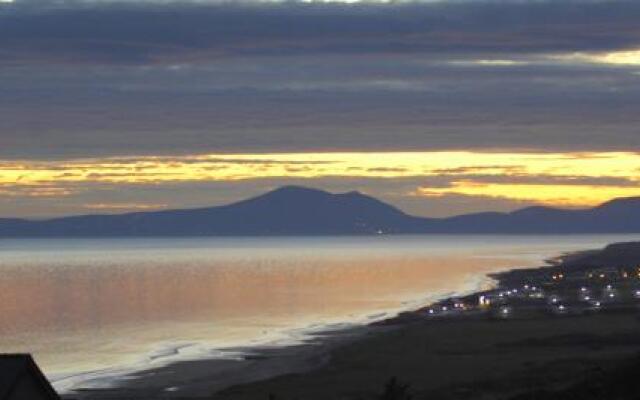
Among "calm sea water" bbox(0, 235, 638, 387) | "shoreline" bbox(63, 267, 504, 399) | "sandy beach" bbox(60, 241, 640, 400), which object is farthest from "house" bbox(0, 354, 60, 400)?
"calm sea water" bbox(0, 235, 638, 387)

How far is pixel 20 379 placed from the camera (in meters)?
18.7

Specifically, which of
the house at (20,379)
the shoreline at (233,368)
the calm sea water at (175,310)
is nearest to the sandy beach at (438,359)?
the shoreline at (233,368)

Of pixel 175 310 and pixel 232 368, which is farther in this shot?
pixel 175 310

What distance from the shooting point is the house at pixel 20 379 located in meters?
18.5

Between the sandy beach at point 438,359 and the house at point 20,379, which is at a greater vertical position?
the house at point 20,379

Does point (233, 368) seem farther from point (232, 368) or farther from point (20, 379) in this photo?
point (20, 379)

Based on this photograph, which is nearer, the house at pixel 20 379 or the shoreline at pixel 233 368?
the house at pixel 20 379

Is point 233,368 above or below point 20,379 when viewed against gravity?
below

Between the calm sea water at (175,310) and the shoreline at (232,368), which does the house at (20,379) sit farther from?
the calm sea water at (175,310)

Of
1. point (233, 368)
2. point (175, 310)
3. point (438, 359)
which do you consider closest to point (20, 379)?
point (438, 359)

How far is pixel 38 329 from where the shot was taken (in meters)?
101

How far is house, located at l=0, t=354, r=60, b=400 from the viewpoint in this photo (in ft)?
60.7

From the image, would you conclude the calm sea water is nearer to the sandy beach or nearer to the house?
the sandy beach

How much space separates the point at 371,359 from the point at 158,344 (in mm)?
22328
